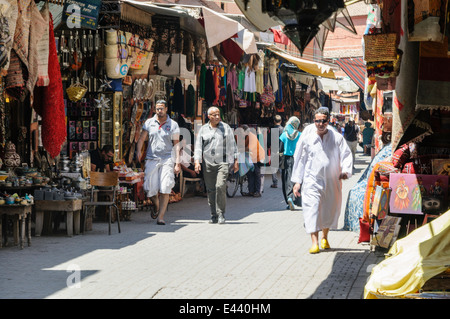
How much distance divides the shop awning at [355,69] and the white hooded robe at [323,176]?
32.1 ft

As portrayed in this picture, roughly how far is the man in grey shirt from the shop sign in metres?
2.52

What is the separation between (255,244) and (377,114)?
12.5 feet

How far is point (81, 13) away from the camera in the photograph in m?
12.5

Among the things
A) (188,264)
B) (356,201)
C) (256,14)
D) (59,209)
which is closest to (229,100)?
(356,201)

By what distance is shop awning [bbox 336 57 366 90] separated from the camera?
21022 millimetres

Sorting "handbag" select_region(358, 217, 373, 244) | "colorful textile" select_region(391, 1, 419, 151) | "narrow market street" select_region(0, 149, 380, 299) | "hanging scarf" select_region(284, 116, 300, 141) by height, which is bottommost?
"narrow market street" select_region(0, 149, 380, 299)

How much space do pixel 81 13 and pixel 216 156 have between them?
328 cm

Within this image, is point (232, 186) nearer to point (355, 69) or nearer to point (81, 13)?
point (355, 69)

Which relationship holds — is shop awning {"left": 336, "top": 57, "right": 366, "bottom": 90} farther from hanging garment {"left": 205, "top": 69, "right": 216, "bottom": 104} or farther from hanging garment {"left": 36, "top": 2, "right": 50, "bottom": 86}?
hanging garment {"left": 36, "top": 2, "right": 50, "bottom": 86}

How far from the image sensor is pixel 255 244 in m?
11.4

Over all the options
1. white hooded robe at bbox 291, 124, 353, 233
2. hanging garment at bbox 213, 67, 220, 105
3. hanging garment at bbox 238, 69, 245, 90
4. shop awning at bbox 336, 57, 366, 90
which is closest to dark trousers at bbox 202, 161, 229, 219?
white hooded robe at bbox 291, 124, 353, 233
